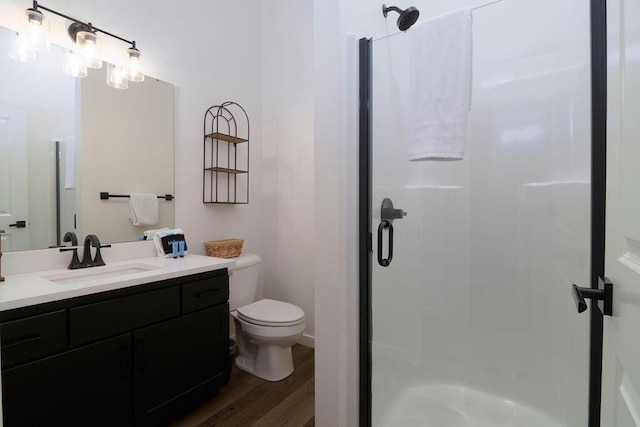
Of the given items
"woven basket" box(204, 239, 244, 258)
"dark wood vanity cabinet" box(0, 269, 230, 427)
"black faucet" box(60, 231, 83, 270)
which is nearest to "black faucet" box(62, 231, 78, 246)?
"black faucet" box(60, 231, 83, 270)

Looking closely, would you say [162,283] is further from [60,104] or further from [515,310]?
[515,310]

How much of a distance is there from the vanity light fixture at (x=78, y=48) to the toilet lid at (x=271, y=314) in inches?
62.0

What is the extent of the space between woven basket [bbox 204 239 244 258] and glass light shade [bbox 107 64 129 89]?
1119 millimetres

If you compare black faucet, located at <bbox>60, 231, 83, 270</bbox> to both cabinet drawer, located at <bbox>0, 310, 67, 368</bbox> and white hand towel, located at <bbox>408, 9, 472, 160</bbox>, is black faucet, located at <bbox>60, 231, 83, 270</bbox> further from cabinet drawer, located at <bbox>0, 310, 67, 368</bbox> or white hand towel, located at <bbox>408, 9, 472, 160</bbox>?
white hand towel, located at <bbox>408, 9, 472, 160</bbox>

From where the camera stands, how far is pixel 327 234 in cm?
126

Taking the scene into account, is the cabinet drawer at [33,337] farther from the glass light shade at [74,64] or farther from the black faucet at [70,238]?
the glass light shade at [74,64]

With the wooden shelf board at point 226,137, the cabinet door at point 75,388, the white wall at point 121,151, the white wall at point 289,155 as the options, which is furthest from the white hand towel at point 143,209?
the white wall at point 289,155

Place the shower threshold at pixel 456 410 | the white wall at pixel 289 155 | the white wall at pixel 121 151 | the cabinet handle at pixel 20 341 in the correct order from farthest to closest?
the white wall at pixel 289 155
the white wall at pixel 121 151
the shower threshold at pixel 456 410
the cabinet handle at pixel 20 341

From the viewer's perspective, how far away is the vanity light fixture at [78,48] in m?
1.47

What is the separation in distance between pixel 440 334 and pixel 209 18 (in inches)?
106

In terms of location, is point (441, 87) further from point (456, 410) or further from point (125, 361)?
point (125, 361)

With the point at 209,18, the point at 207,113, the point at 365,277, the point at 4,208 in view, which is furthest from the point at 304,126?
the point at 4,208

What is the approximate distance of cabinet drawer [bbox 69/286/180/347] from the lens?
1.21 m

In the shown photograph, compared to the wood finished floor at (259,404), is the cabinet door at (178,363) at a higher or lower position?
higher
